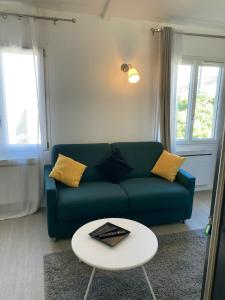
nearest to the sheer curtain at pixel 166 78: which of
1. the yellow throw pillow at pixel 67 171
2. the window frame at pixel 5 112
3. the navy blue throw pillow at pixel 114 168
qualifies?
the navy blue throw pillow at pixel 114 168

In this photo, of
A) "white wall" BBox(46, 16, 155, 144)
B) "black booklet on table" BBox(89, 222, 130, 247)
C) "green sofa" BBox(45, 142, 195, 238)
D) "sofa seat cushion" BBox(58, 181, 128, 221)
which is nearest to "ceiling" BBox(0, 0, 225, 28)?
"white wall" BBox(46, 16, 155, 144)

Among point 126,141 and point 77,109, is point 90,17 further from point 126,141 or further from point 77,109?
point 126,141

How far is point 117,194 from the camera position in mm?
2605

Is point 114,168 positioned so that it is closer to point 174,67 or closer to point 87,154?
point 87,154

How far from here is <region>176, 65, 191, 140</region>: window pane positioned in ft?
11.7

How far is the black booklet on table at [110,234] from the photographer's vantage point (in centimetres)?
179

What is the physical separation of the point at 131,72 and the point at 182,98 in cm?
107

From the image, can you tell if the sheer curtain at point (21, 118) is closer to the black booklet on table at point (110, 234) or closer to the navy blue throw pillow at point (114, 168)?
the navy blue throw pillow at point (114, 168)

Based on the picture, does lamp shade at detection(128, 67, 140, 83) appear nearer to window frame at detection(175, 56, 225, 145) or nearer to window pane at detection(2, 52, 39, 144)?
window frame at detection(175, 56, 225, 145)

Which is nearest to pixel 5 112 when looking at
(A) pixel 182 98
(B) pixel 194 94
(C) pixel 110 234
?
(C) pixel 110 234

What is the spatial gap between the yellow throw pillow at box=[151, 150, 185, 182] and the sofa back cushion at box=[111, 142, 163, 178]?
108mm

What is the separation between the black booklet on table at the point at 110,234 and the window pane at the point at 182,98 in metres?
2.24

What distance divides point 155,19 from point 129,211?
100 inches

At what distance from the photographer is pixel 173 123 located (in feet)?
11.4
